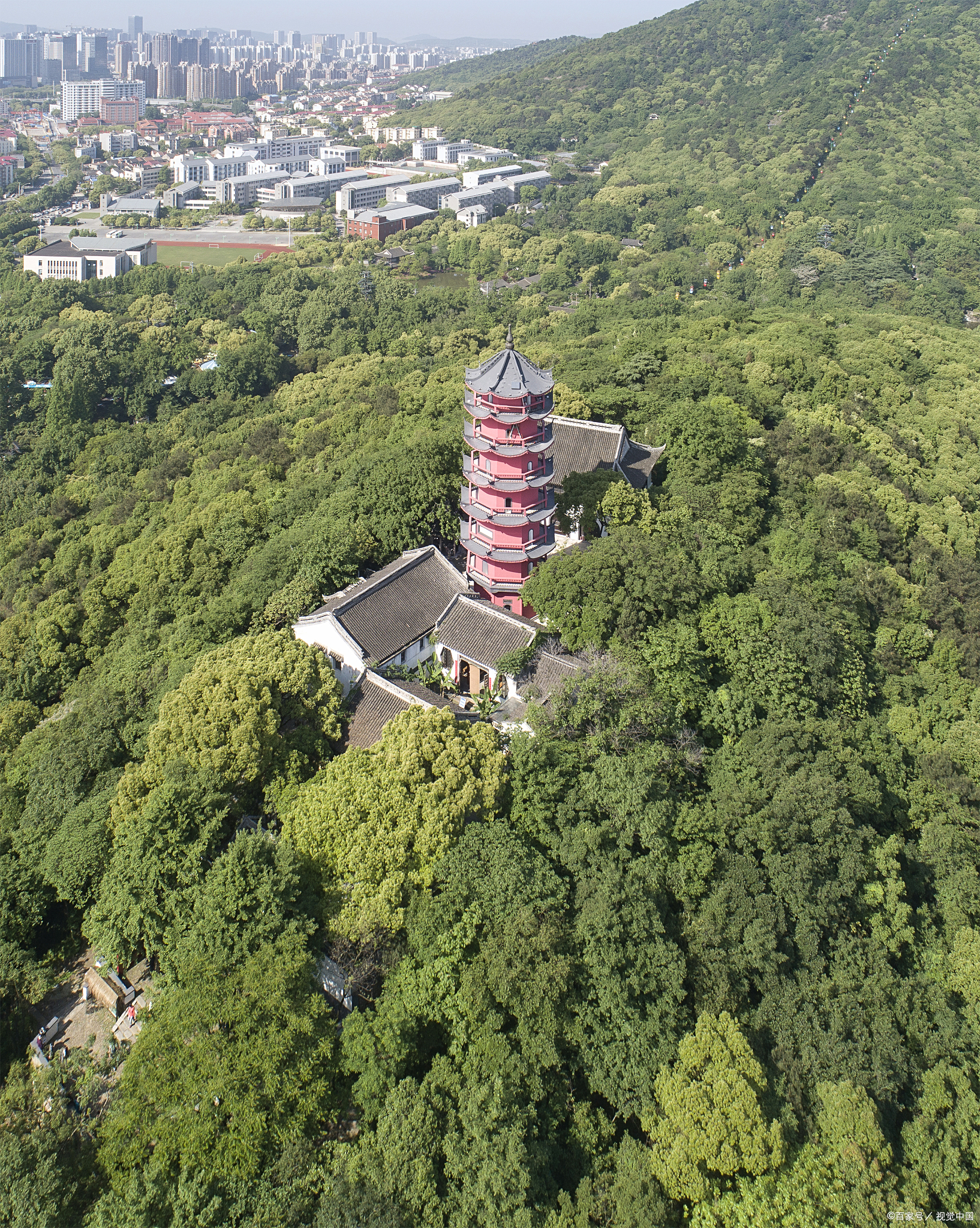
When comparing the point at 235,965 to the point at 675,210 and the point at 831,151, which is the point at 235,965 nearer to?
the point at 675,210

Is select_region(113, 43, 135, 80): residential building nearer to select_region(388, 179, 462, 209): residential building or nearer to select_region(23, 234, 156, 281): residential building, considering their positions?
select_region(388, 179, 462, 209): residential building

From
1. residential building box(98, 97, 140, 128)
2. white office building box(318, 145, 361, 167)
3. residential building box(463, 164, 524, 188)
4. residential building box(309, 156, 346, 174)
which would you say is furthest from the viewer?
residential building box(98, 97, 140, 128)

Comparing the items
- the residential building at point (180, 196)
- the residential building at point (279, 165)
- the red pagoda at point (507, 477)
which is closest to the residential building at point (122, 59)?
the residential building at point (279, 165)

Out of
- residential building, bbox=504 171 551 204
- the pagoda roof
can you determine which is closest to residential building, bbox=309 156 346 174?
residential building, bbox=504 171 551 204

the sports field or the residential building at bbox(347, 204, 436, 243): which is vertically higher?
the residential building at bbox(347, 204, 436, 243)

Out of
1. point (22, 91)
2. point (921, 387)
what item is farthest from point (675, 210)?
point (22, 91)
